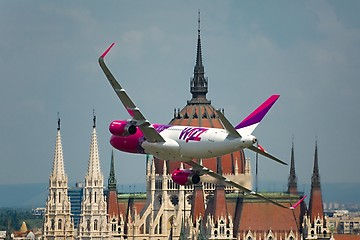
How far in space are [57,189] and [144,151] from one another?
11151cm

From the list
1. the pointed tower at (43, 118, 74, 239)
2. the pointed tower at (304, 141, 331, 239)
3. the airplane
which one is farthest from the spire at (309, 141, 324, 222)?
the airplane

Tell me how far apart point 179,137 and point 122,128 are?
2.36 m

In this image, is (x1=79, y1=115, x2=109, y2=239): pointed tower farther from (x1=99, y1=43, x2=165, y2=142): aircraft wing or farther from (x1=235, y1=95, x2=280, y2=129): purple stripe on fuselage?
(x1=235, y1=95, x2=280, y2=129): purple stripe on fuselage

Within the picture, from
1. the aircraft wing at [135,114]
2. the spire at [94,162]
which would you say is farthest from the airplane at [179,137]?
the spire at [94,162]

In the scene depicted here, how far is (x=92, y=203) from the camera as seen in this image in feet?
655

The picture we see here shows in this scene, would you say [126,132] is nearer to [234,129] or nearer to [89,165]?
[234,129]

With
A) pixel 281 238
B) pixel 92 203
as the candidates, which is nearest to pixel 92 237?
pixel 92 203

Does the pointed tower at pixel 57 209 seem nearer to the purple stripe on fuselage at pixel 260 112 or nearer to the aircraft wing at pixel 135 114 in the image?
the aircraft wing at pixel 135 114

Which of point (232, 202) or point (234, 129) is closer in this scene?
point (234, 129)

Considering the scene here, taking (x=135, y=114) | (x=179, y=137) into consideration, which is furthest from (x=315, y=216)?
(x=135, y=114)

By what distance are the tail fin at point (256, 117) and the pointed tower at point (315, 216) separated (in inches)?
4206

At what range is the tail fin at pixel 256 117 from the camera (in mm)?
85500

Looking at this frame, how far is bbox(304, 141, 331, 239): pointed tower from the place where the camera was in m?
192

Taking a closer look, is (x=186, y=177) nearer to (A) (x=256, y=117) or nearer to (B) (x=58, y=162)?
(A) (x=256, y=117)
